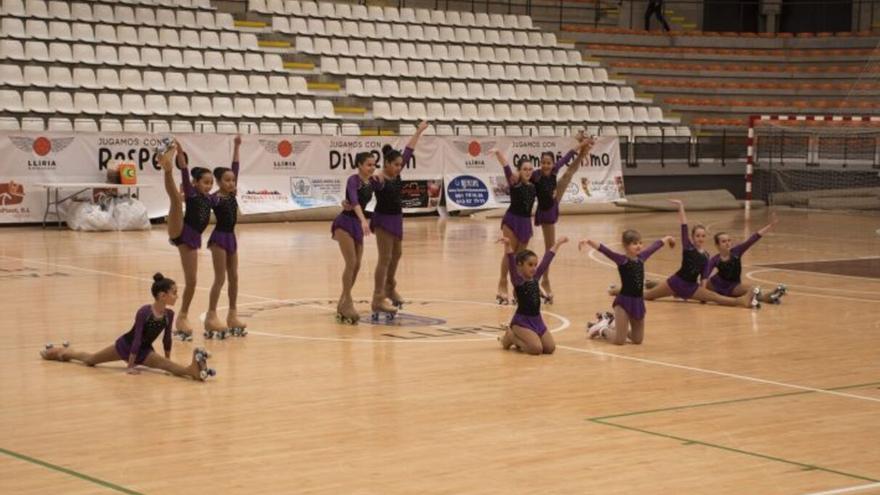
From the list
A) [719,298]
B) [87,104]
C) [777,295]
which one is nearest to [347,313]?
[719,298]

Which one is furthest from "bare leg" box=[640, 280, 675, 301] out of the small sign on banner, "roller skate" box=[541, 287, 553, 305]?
the small sign on banner

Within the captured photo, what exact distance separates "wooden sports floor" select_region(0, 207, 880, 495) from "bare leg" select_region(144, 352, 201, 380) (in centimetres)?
8

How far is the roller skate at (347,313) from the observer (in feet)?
45.8

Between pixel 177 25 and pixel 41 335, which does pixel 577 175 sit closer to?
pixel 177 25

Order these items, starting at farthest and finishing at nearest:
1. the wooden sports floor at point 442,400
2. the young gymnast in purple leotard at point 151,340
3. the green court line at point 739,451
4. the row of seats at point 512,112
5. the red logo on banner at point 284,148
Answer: the row of seats at point 512,112 < the red logo on banner at point 284,148 < the young gymnast in purple leotard at point 151,340 < the green court line at point 739,451 < the wooden sports floor at point 442,400

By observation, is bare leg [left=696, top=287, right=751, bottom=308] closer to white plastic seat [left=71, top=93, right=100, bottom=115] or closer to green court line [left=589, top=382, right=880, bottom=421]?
green court line [left=589, top=382, right=880, bottom=421]

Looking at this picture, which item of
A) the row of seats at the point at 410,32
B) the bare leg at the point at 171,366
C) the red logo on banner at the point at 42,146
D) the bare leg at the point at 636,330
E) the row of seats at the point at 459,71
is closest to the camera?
the bare leg at the point at 171,366

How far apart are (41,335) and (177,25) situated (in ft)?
65.4

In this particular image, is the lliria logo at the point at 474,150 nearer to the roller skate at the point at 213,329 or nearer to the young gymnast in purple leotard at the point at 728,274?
the young gymnast in purple leotard at the point at 728,274

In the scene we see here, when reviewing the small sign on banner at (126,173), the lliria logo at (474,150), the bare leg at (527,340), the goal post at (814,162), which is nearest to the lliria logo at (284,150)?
the small sign on banner at (126,173)

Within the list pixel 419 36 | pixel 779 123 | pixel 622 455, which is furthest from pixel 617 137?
pixel 622 455

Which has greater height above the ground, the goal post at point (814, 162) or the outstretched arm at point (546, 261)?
the goal post at point (814, 162)

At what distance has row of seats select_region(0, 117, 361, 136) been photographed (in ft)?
87.0

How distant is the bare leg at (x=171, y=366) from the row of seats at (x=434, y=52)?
77.0 ft
